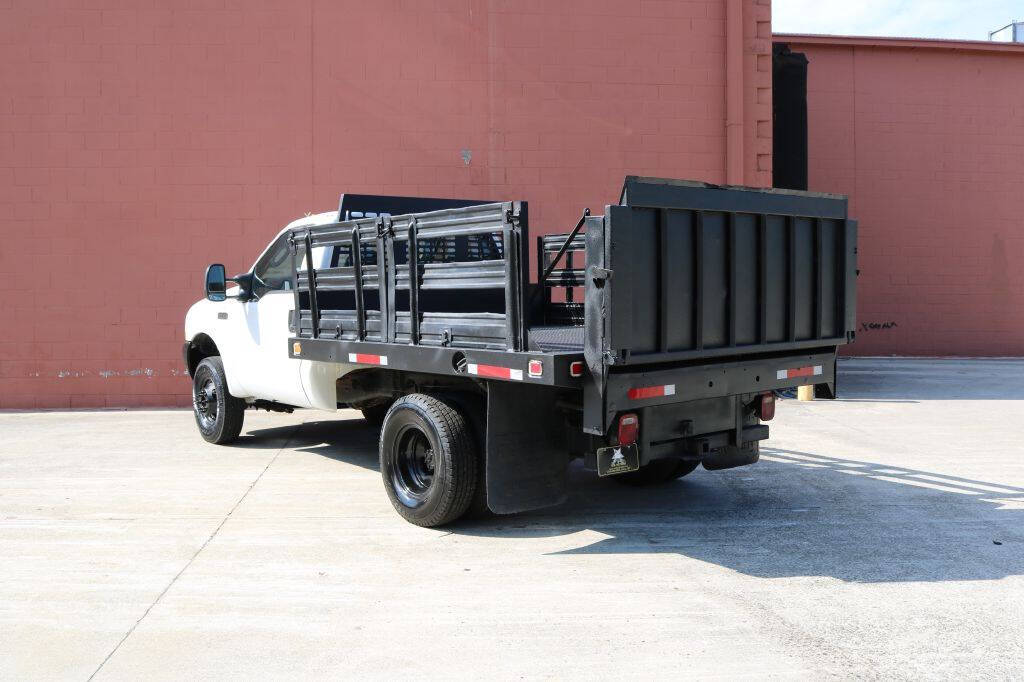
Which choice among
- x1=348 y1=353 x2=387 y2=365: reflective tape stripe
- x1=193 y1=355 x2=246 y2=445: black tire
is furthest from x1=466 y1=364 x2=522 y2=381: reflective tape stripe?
x1=193 y1=355 x2=246 y2=445: black tire

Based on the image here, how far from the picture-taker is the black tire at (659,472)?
6.81 m

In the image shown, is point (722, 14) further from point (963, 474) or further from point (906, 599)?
point (906, 599)

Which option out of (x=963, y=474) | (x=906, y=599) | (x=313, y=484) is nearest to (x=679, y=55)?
(x=963, y=474)

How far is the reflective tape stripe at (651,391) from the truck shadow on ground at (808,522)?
974 mm

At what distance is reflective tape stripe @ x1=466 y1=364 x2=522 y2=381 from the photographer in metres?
4.95

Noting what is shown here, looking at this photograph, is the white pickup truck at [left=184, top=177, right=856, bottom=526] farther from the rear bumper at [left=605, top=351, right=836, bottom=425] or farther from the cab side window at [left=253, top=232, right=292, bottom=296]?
the cab side window at [left=253, top=232, right=292, bottom=296]

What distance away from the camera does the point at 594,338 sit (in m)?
4.70

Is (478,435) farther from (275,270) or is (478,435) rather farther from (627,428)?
(275,270)

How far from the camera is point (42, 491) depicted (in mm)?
6992

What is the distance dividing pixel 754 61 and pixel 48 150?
948cm

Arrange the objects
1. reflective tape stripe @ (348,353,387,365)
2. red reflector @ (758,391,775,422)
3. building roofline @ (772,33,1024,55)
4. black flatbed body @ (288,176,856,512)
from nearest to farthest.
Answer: black flatbed body @ (288,176,856,512) < red reflector @ (758,391,775,422) < reflective tape stripe @ (348,353,387,365) < building roofline @ (772,33,1024,55)

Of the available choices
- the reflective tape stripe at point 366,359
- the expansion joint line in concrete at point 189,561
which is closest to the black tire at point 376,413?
the expansion joint line in concrete at point 189,561

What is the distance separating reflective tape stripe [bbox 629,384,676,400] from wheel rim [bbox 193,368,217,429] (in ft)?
17.6

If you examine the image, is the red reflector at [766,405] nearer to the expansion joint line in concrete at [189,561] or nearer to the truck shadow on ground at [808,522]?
the truck shadow on ground at [808,522]
